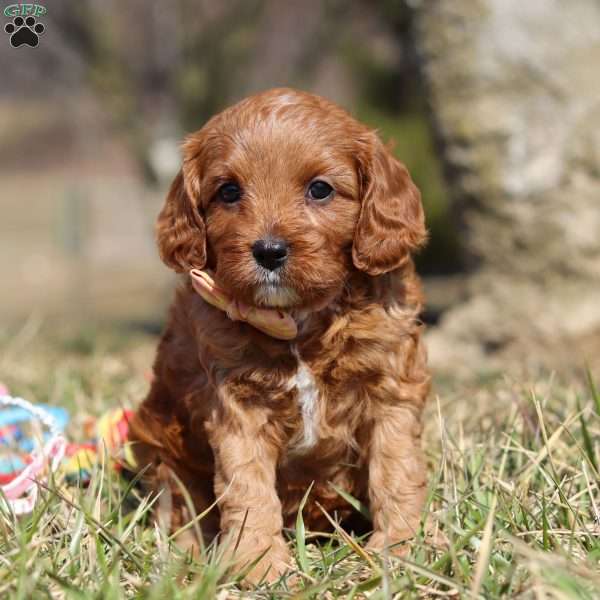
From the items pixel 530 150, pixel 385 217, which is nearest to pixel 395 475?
pixel 385 217

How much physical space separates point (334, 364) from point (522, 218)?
407cm

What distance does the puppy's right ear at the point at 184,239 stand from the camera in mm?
3678

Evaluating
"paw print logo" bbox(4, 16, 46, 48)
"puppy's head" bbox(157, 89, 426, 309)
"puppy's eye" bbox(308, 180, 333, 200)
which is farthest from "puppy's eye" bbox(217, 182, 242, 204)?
"paw print logo" bbox(4, 16, 46, 48)

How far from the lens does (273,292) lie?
3.34m

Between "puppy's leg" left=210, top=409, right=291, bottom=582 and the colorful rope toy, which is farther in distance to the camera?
the colorful rope toy

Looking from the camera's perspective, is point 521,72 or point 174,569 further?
point 521,72

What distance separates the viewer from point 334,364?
11.4ft

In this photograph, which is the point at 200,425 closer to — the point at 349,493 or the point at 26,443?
the point at 349,493

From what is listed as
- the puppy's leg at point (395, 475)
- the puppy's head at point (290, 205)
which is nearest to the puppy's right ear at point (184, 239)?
the puppy's head at point (290, 205)

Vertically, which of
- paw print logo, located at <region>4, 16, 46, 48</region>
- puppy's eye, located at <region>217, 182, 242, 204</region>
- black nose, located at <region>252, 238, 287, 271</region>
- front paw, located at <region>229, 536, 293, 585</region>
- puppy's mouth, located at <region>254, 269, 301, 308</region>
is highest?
paw print logo, located at <region>4, 16, 46, 48</region>

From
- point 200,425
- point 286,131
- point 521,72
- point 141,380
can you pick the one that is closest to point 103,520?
point 200,425

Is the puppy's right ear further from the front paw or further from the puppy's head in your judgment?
the front paw

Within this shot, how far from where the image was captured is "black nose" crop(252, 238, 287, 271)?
3266 mm

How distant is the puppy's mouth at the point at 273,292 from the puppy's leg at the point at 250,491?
422 millimetres
